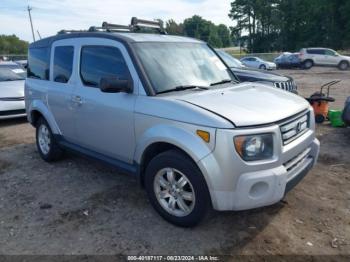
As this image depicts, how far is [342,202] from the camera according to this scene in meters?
4.05

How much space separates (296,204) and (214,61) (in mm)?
2086

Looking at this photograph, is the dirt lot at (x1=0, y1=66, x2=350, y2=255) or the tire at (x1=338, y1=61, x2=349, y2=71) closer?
the dirt lot at (x1=0, y1=66, x2=350, y2=255)

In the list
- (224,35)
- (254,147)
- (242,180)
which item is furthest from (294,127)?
(224,35)

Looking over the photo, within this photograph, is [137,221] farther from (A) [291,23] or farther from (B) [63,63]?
(A) [291,23]

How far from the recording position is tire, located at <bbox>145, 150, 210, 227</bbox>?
127 inches

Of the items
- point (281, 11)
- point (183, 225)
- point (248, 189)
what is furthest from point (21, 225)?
point (281, 11)

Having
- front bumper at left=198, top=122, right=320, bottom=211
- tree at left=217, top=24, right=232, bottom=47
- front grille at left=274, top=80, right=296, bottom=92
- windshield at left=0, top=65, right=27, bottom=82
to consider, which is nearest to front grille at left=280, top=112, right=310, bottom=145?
front bumper at left=198, top=122, right=320, bottom=211

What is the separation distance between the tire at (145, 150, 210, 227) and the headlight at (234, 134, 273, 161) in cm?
46

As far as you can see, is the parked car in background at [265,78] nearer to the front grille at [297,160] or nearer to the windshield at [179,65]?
the windshield at [179,65]

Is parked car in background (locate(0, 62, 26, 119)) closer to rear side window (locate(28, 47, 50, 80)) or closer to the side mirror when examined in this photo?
rear side window (locate(28, 47, 50, 80))

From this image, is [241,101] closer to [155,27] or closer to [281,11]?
[155,27]

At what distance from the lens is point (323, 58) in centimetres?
3002

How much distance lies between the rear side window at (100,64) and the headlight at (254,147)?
1.54 meters

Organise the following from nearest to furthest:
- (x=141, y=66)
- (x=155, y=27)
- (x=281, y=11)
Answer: (x=141, y=66) < (x=155, y=27) < (x=281, y=11)
